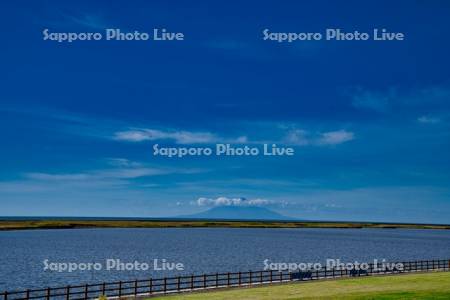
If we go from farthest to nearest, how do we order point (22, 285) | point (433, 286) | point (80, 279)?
point (80, 279)
point (22, 285)
point (433, 286)

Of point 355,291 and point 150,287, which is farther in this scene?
point 150,287

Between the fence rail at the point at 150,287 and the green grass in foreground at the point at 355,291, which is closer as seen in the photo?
the green grass in foreground at the point at 355,291

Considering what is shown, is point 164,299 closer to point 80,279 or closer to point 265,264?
point 80,279

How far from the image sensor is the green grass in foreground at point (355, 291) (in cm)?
2962

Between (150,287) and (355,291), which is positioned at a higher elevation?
(355,291)

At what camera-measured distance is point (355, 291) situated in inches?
1289

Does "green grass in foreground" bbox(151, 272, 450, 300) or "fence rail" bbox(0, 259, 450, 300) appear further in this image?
"fence rail" bbox(0, 259, 450, 300)

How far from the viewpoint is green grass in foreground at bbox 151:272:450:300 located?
97.2 feet

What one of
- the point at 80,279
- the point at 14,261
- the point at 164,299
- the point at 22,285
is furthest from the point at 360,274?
the point at 14,261

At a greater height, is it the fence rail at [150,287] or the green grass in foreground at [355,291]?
the green grass in foreground at [355,291]

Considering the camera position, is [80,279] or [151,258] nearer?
[80,279]

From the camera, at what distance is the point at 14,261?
79500 mm

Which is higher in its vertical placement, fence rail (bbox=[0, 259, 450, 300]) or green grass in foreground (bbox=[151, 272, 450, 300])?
green grass in foreground (bbox=[151, 272, 450, 300])

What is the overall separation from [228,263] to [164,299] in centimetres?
4856
